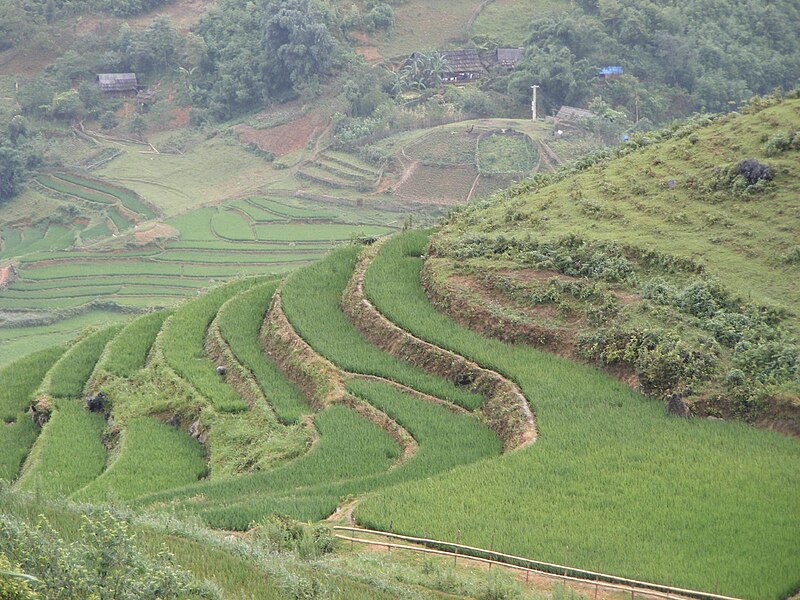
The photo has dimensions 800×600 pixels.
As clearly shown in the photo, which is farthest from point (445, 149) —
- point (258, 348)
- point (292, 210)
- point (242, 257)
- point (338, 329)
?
point (338, 329)

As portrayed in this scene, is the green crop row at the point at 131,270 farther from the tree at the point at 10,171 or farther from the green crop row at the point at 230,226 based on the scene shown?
the tree at the point at 10,171

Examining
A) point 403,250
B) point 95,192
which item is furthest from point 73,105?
point 403,250

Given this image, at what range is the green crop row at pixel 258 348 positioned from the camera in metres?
18.7

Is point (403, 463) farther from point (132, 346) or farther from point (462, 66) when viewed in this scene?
point (462, 66)

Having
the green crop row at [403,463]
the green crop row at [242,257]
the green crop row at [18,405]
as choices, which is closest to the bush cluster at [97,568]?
the green crop row at [403,463]

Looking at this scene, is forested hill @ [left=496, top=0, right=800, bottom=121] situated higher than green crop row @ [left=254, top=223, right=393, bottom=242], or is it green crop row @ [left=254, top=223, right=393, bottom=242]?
forested hill @ [left=496, top=0, right=800, bottom=121]

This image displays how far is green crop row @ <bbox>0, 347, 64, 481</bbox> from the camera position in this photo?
20.0 m

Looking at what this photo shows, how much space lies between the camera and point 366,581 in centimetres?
1137

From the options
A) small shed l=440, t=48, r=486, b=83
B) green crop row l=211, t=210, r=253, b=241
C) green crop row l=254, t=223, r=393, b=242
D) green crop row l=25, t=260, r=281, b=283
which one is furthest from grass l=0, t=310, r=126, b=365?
small shed l=440, t=48, r=486, b=83

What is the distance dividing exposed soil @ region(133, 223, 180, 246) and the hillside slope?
21884 mm

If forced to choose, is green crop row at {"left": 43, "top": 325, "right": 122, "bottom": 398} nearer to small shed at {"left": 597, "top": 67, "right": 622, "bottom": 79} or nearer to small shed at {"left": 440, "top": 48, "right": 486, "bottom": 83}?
small shed at {"left": 597, "top": 67, "right": 622, "bottom": 79}

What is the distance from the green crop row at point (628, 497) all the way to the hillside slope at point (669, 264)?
0.77 m

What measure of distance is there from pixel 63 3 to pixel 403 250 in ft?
161

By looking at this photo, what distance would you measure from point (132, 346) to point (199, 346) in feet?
5.37
